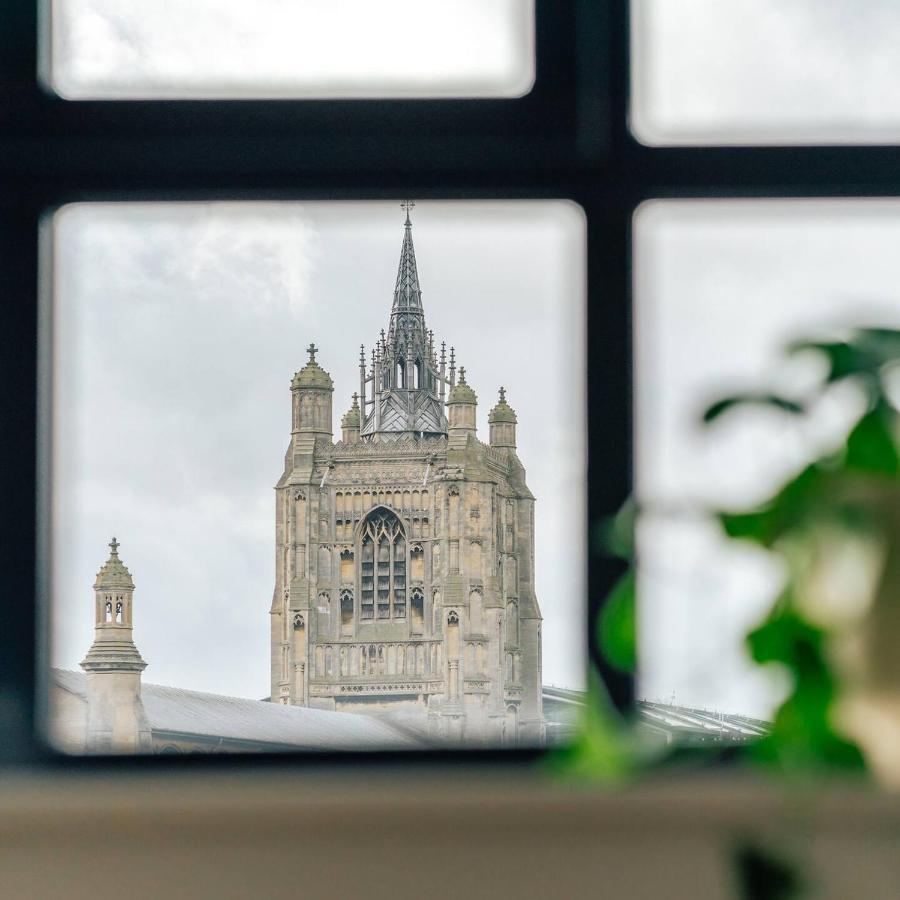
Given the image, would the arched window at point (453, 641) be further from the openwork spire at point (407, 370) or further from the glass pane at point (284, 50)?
the glass pane at point (284, 50)

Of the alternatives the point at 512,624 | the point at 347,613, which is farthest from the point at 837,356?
the point at 347,613

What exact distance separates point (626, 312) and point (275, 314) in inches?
22.6

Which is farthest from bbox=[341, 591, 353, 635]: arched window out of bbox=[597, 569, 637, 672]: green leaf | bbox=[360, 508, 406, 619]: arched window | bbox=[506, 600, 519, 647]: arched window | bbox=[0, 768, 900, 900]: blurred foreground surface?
bbox=[597, 569, 637, 672]: green leaf

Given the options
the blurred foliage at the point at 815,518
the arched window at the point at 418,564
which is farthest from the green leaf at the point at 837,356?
the arched window at the point at 418,564

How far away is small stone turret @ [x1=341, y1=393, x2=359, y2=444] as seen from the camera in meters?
2.26

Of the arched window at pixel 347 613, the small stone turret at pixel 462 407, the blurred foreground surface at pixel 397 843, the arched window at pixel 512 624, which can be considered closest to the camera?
the blurred foreground surface at pixel 397 843

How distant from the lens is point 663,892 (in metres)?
1.62

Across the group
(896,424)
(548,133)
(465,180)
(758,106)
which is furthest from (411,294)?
(896,424)

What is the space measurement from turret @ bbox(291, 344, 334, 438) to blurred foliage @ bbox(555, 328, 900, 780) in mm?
1438

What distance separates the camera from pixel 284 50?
74.9 inches

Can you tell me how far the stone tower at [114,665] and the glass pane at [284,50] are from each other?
73 cm

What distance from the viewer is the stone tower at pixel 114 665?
1840 millimetres

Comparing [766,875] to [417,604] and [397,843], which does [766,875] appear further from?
[417,604]

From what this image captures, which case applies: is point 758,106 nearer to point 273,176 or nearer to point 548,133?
point 548,133
